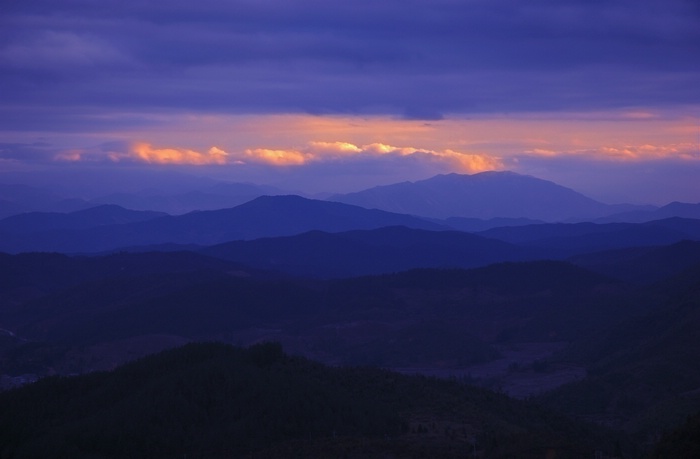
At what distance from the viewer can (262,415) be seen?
117 feet

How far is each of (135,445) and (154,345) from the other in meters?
49.1

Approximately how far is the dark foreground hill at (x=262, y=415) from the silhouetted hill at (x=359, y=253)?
116m

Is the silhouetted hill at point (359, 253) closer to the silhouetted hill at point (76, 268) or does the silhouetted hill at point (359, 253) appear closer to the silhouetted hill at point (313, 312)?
the silhouetted hill at point (76, 268)

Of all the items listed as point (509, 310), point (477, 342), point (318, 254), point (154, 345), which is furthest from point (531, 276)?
point (318, 254)

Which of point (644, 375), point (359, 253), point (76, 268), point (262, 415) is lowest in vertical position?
point (76, 268)

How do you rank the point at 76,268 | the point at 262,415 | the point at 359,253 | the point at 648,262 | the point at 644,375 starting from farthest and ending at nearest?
the point at 359,253 < the point at 76,268 < the point at 648,262 < the point at 644,375 < the point at 262,415

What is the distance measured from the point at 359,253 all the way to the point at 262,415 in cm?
14474

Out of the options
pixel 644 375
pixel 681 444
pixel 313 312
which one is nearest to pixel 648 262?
pixel 313 312

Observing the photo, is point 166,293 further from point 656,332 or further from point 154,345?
point 656,332

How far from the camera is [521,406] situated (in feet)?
138

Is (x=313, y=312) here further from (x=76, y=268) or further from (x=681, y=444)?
(x=681, y=444)

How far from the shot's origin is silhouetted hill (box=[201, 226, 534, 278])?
168875 mm

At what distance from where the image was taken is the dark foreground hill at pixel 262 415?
31531 mm

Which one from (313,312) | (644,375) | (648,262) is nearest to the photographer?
(644,375)
